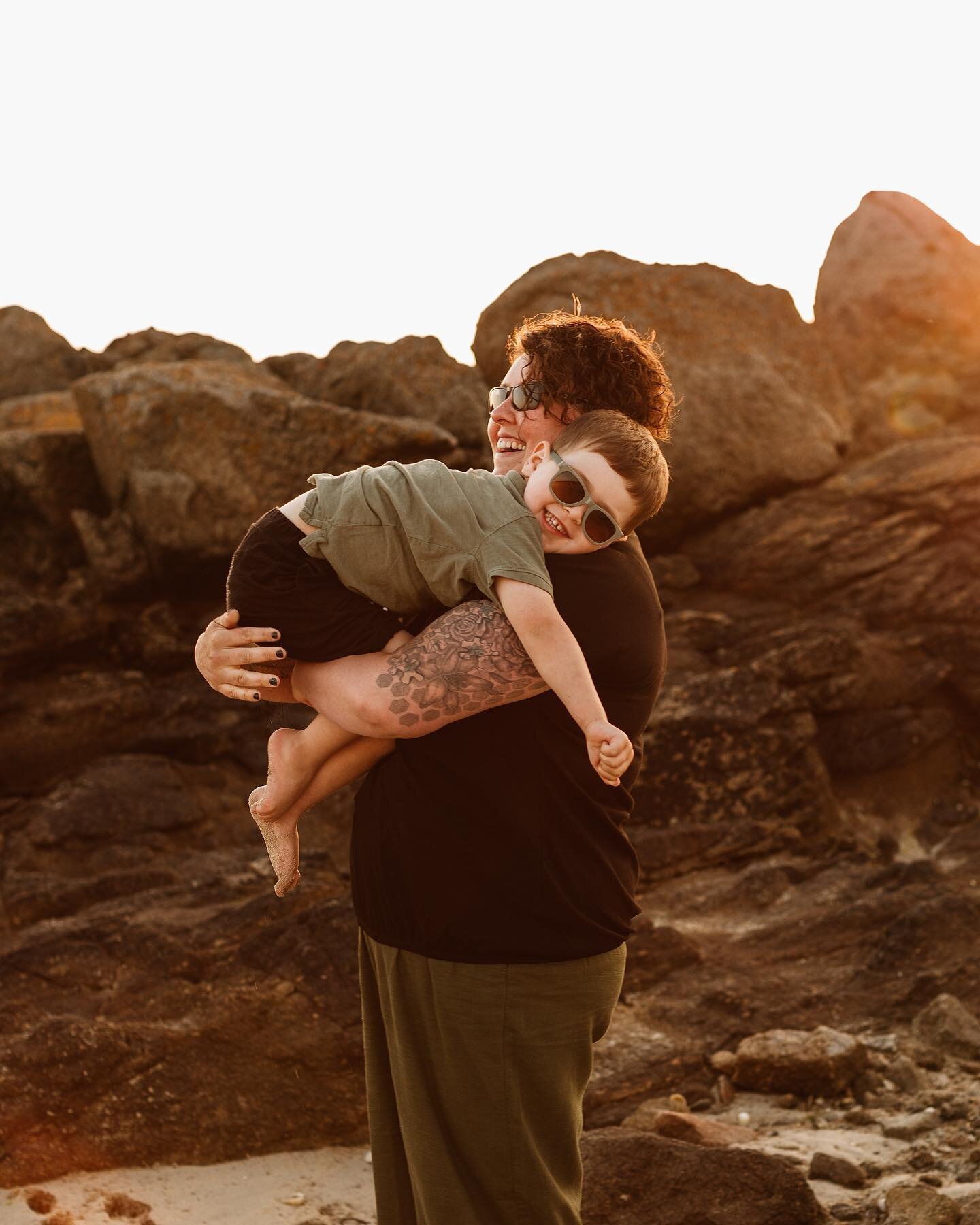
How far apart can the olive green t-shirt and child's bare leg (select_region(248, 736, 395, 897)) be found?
32 centimetres

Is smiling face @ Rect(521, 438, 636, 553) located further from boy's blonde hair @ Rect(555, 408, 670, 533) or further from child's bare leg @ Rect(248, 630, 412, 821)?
child's bare leg @ Rect(248, 630, 412, 821)

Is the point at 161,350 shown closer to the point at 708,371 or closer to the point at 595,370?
the point at 708,371

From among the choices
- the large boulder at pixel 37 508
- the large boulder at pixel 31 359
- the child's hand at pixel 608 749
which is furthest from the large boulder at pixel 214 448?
the child's hand at pixel 608 749

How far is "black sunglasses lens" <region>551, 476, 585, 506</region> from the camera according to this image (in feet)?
7.31

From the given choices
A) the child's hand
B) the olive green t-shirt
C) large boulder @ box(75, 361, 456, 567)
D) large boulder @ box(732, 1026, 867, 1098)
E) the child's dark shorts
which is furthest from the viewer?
large boulder @ box(75, 361, 456, 567)

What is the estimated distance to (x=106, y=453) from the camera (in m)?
8.84

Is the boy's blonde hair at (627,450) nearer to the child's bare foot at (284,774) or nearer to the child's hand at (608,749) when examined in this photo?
the child's hand at (608,749)

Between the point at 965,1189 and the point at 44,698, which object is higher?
the point at 44,698

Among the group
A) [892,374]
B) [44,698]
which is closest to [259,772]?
[44,698]

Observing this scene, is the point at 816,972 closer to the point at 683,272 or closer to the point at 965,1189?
the point at 965,1189

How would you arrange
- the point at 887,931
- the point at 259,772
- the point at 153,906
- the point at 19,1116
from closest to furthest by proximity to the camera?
the point at 19,1116
the point at 153,906
the point at 887,931
the point at 259,772

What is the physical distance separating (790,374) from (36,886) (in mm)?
7577

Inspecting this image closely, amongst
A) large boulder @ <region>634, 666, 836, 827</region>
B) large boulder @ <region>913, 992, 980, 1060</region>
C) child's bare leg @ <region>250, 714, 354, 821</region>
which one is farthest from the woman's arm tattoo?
large boulder @ <region>634, 666, 836, 827</region>

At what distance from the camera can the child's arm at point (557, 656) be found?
6.93ft
